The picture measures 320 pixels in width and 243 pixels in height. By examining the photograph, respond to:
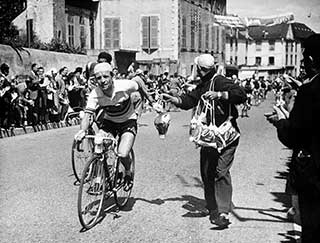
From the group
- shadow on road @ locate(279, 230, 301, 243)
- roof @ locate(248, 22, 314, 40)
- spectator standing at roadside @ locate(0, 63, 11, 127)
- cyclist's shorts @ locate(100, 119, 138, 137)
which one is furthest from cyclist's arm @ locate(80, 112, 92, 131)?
roof @ locate(248, 22, 314, 40)

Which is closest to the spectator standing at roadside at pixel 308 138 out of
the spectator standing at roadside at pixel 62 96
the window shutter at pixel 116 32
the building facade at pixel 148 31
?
the spectator standing at roadside at pixel 62 96

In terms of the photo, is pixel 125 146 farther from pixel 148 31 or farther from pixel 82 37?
pixel 148 31

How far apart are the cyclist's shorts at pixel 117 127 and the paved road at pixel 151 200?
969 millimetres

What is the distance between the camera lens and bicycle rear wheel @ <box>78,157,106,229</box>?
596cm

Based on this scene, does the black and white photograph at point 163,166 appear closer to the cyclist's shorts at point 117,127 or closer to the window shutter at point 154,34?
the cyclist's shorts at point 117,127

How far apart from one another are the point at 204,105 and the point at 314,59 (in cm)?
284

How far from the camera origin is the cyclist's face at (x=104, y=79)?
21.1 feet

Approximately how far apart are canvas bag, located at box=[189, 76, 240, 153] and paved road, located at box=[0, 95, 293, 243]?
0.91 meters

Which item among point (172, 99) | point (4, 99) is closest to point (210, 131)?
point (172, 99)

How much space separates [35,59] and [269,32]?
80.6m

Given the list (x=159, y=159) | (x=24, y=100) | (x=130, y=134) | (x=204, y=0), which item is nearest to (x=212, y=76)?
(x=130, y=134)

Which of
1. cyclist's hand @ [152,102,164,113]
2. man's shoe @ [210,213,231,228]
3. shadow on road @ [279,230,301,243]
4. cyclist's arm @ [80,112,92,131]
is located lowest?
shadow on road @ [279,230,301,243]

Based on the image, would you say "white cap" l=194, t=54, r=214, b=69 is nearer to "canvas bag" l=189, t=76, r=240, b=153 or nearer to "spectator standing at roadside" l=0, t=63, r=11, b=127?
"canvas bag" l=189, t=76, r=240, b=153

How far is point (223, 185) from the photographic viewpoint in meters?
6.27
